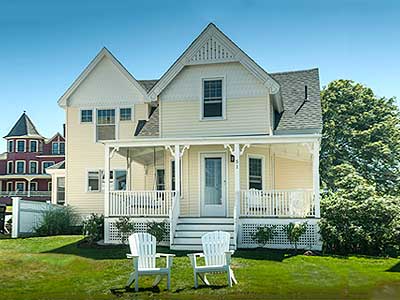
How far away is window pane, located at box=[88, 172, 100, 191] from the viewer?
24641 mm

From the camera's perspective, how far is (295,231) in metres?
16.5

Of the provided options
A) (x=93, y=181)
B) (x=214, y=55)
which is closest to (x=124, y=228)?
(x=214, y=55)

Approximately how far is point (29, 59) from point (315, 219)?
33.5 ft

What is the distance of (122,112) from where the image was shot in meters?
24.6

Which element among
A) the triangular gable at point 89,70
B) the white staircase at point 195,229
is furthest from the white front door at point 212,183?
the triangular gable at point 89,70

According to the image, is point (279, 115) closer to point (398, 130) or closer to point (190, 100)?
point (190, 100)

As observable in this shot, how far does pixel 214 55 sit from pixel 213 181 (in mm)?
4572

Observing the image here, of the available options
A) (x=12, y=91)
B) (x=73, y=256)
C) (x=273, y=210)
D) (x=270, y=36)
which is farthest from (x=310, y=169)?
(x=12, y=91)

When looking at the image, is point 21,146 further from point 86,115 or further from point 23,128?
point 86,115

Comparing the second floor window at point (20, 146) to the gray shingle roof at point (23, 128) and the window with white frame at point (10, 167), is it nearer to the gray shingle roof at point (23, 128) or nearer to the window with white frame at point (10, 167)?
the gray shingle roof at point (23, 128)

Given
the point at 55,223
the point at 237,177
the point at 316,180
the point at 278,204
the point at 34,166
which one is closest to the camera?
the point at 316,180

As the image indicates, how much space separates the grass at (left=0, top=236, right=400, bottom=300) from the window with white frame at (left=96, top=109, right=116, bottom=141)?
8449 millimetres

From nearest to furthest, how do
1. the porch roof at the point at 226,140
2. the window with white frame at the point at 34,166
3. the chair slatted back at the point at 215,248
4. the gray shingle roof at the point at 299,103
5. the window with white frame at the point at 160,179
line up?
the chair slatted back at the point at 215,248 → the porch roof at the point at 226,140 → the gray shingle roof at the point at 299,103 → the window with white frame at the point at 160,179 → the window with white frame at the point at 34,166

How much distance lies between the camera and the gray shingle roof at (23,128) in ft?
194
